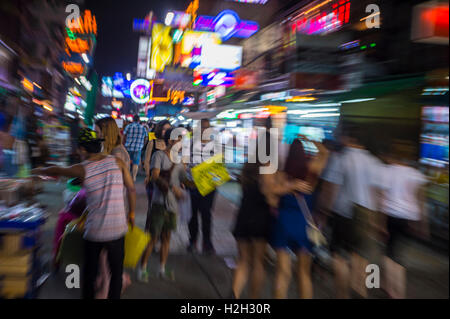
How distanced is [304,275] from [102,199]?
214 centimetres

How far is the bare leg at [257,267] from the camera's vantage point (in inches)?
129

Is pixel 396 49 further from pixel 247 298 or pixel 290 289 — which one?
pixel 247 298

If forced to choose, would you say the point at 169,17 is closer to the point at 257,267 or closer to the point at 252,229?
the point at 252,229

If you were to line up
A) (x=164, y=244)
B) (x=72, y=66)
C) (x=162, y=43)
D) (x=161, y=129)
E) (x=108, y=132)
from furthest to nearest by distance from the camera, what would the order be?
(x=72, y=66) < (x=162, y=43) < (x=161, y=129) < (x=164, y=244) < (x=108, y=132)

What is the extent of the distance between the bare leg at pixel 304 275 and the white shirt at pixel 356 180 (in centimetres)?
65

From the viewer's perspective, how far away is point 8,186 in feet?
11.7

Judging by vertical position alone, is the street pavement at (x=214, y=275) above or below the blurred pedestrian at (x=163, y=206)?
below

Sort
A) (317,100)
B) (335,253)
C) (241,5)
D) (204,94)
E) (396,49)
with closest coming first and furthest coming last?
(335,253) < (396,49) < (317,100) < (241,5) < (204,94)

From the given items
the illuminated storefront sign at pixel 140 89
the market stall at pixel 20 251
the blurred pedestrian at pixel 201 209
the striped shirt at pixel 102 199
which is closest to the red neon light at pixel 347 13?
the blurred pedestrian at pixel 201 209

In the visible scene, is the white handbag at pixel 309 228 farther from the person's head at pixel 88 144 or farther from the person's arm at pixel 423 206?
the person's head at pixel 88 144

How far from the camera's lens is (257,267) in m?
3.30

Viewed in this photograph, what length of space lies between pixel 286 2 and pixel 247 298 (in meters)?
11.6

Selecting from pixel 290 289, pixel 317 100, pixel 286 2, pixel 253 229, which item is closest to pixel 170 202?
pixel 253 229

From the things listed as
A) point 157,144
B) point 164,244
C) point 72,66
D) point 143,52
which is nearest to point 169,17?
point 72,66
